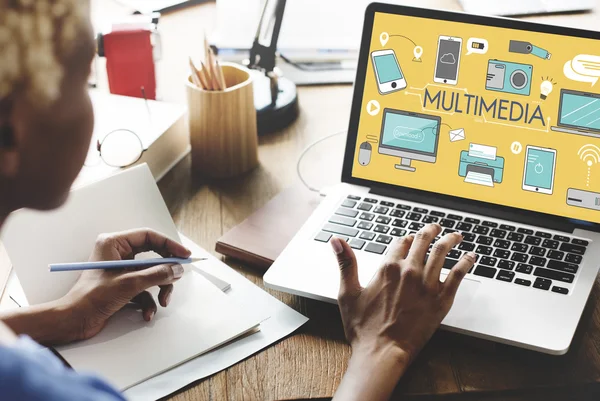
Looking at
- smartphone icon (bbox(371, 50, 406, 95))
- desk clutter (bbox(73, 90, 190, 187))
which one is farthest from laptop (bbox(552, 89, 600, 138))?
desk clutter (bbox(73, 90, 190, 187))

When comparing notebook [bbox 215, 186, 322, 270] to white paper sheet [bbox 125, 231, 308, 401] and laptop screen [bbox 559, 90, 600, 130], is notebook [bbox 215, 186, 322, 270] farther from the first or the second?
laptop screen [bbox 559, 90, 600, 130]

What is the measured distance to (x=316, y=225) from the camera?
1.02m

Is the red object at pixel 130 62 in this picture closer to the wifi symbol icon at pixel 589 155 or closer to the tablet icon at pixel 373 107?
the tablet icon at pixel 373 107

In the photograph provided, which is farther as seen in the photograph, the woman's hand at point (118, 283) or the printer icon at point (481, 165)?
the printer icon at point (481, 165)

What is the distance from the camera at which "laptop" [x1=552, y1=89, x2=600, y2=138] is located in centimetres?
98

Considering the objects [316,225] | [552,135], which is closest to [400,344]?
[316,225]

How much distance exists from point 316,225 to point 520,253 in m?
0.29

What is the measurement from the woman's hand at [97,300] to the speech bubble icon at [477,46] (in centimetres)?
50

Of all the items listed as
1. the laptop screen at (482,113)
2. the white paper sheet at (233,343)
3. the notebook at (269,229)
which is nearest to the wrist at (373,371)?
the white paper sheet at (233,343)

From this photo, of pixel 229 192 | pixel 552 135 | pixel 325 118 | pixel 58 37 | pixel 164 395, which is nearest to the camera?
pixel 58 37

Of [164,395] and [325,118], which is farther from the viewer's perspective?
[325,118]

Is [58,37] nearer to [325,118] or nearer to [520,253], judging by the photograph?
[520,253]

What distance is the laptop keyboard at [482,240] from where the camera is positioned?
91cm

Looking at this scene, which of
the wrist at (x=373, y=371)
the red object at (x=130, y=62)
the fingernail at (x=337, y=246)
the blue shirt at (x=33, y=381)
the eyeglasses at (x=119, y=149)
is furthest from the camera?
the red object at (x=130, y=62)
